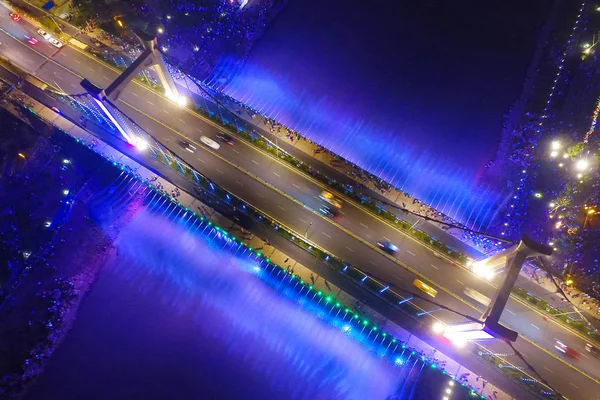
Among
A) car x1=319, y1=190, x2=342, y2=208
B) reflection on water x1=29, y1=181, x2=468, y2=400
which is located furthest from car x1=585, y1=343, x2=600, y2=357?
car x1=319, y1=190, x2=342, y2=208

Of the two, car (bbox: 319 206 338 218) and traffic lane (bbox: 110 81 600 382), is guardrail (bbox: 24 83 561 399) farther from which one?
car (bbox: 319 206 338 218)

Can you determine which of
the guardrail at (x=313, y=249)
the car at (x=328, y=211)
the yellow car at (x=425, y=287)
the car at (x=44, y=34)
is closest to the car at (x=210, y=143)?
the guardrail at (x=313, y=249)

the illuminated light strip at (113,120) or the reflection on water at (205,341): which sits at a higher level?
the illuminated light strip at (113,120)

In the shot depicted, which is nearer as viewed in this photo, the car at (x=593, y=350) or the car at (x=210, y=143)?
the car at (x=593, y=350)

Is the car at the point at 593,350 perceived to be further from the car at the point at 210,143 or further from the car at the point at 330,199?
the car at the point at 210,143

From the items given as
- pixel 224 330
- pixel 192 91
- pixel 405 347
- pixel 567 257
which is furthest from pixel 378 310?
pixel 192 91

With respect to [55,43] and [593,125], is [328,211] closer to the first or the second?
[593,125]
